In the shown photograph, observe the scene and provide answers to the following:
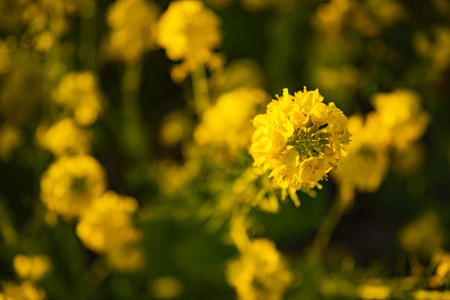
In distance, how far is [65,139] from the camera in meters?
1.28

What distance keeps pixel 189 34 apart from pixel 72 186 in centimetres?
54

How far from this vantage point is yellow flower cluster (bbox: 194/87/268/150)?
1.15 m

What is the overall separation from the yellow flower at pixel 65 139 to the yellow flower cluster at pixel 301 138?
828mm

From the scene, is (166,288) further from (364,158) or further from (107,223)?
(364,158)

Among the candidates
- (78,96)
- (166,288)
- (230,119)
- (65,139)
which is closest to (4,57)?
(78,96)

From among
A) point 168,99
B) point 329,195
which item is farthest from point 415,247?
point 168,99

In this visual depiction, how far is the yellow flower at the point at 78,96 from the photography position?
1352 mm

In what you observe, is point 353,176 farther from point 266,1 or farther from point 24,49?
point 24,49

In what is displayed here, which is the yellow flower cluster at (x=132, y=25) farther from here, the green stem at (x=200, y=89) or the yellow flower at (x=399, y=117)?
the yellow flower at (x=399, y=117)

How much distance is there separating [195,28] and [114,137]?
82 centimetres

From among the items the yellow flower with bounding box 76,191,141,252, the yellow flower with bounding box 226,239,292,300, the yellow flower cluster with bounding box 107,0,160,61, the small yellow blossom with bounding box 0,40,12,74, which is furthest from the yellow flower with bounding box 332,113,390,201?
the small yellow blossom with bounding box 0,40,12,74

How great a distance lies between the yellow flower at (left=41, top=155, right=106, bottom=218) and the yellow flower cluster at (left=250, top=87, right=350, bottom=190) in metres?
0.71

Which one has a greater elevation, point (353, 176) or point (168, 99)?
point (168, 99)

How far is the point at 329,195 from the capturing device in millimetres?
1769
